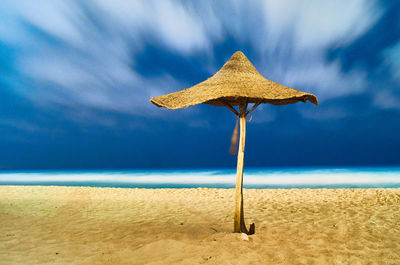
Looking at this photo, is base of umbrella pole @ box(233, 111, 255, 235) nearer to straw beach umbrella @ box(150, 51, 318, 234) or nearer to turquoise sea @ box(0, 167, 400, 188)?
straw beach umbrella @ box(150, 51, 318, 234)

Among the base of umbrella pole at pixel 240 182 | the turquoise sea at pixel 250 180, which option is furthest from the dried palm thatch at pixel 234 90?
the turquoise sea at pixel 250 180

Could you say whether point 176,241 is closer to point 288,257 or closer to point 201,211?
point 288,257

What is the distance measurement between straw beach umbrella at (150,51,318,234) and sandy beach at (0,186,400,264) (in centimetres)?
87

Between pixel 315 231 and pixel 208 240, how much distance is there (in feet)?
7.50

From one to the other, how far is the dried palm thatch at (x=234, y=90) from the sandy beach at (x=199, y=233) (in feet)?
8.26

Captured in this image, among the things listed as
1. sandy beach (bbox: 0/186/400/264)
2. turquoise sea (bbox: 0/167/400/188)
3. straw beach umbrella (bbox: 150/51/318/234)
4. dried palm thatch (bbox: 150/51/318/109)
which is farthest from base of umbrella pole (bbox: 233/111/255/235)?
turquoise sea (bbox: 0/167/400/188)

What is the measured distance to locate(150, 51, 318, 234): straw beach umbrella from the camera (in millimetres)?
3938

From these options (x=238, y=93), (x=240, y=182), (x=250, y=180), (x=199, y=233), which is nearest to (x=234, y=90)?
(x=238, y=93)

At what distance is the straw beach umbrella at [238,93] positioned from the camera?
155 inches

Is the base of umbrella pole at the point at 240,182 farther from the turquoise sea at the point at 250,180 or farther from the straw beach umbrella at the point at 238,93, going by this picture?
the turquoise sea at the point at 250,180

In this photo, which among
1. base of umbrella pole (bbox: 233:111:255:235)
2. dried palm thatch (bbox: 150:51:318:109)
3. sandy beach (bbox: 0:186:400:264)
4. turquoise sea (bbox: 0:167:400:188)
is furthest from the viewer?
turquoise sea (bbox: 0:167:400:188)

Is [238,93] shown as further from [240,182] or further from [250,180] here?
[250,180]

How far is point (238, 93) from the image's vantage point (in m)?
3.85

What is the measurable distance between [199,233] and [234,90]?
3.06 m
